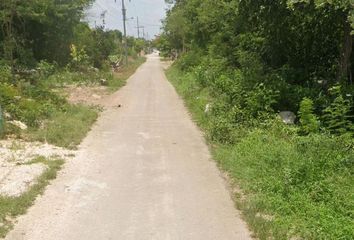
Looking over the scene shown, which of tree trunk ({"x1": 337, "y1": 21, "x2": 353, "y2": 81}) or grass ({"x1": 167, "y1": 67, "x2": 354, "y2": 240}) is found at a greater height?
tree trunk ({"x1": 337, "y1": 21, "x2": 353, "y2": 81})

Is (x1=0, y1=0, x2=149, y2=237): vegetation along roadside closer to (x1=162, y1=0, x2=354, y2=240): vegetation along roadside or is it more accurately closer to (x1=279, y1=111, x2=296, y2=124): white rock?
(x1=162, y1=0, x2=354, y2=240): vegetation along roadside

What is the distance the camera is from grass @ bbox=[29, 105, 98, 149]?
35.0ft

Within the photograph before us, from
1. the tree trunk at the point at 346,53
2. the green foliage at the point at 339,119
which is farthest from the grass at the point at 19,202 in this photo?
the tree trunk at the point at 346,53

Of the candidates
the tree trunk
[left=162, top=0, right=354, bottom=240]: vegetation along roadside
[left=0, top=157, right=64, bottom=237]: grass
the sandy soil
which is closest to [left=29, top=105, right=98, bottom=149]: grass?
the sandy soil

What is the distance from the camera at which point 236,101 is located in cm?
1302

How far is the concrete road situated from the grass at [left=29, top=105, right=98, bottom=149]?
0.36m

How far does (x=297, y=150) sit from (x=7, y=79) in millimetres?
11511

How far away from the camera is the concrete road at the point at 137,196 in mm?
5828

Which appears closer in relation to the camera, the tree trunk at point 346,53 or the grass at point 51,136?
the grass at point 51,136

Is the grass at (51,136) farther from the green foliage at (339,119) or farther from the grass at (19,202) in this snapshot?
the green foliage at (339,119)

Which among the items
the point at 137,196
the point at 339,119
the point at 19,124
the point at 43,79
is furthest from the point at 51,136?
the point at 43,79

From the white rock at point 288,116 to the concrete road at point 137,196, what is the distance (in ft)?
7.37

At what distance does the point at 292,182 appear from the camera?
6.83 m

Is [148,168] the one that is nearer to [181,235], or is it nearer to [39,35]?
[181,235]
